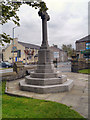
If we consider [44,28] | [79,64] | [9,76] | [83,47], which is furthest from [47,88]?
[83,47]

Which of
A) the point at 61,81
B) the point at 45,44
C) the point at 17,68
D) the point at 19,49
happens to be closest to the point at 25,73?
the point at 17,68

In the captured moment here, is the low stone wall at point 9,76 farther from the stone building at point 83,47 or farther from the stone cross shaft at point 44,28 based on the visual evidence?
the stone building at point 83,47

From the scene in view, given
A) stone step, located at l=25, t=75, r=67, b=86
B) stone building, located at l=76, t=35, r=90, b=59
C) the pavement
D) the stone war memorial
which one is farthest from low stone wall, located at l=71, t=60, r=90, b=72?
the pavement

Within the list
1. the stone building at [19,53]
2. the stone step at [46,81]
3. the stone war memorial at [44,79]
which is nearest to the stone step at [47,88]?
the stone war memorial at [44,79]

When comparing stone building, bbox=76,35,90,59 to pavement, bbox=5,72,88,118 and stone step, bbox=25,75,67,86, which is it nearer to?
stone step, bbox=25,75,67,86

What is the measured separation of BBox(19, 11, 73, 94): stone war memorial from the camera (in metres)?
6.71

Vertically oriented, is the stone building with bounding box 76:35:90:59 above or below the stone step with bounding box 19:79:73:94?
above

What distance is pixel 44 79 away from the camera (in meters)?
7.29

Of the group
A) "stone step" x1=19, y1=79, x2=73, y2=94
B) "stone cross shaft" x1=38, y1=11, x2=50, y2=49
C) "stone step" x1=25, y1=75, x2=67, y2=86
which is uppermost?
"stone cross shaft" x1=38, y1=11, x2=50, y2=49

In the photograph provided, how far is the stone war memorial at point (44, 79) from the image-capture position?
671cm

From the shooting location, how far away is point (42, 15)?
8898 millimetres

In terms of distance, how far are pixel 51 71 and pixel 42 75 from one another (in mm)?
847

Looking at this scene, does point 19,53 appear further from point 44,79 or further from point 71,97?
point 71,97

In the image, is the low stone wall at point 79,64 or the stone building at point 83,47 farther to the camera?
the stone building at point 83,47
